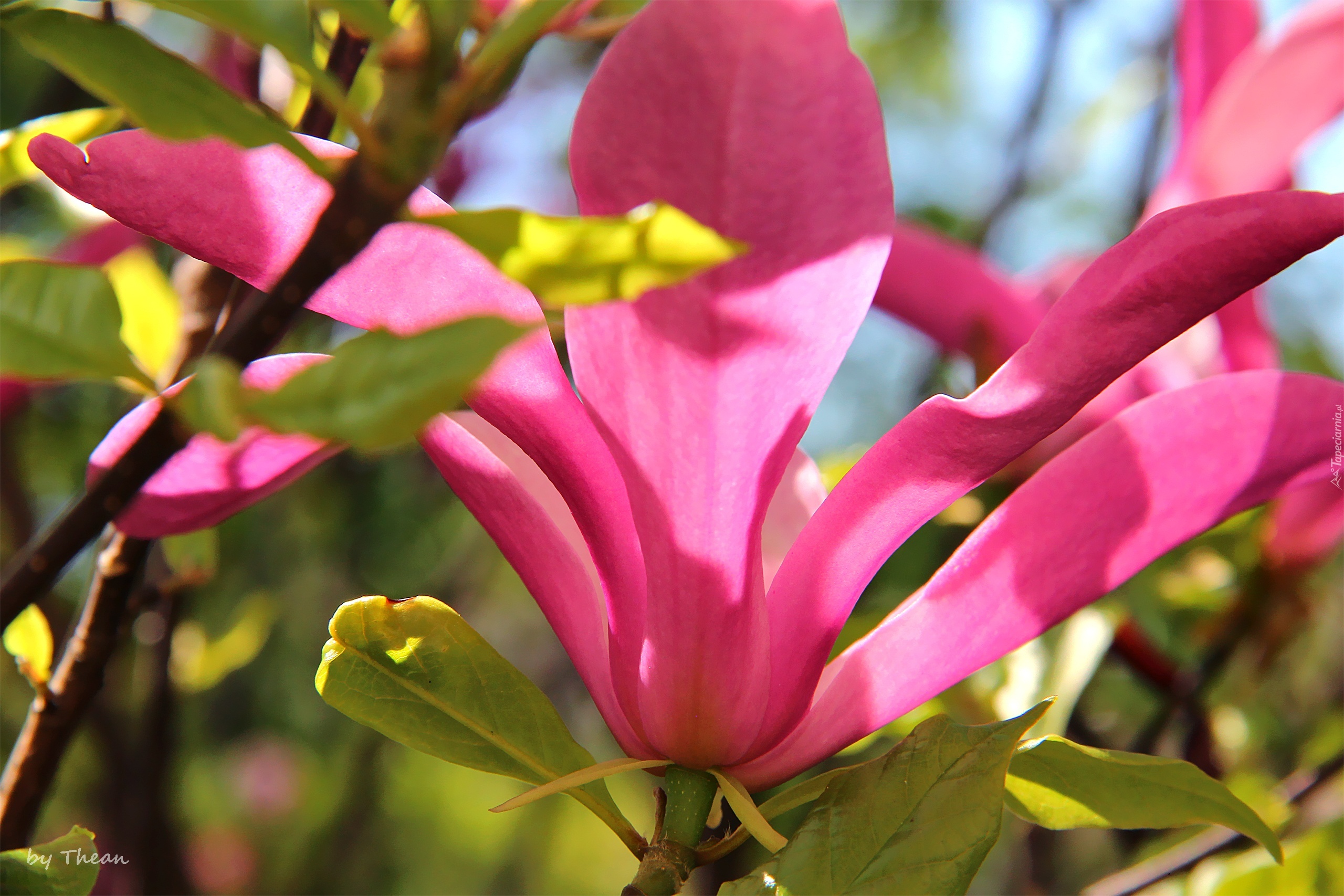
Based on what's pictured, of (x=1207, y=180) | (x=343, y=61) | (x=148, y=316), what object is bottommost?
(x=148, y=316)

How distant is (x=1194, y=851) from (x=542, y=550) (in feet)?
1.88

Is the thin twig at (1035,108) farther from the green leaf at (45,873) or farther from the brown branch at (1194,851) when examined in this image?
the green leaf at (45,873)

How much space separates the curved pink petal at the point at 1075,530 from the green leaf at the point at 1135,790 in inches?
1.6

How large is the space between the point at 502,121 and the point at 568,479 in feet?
4.31

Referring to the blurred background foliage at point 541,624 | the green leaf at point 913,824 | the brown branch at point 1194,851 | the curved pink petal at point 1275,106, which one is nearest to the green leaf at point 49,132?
the blurred background foliage at point 541,624

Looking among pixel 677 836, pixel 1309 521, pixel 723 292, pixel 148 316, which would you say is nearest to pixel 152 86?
pixel 723 292

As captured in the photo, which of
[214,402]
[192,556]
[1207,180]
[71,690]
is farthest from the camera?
[1207,180]

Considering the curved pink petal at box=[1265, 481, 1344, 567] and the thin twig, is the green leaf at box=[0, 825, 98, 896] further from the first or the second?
the thin twig

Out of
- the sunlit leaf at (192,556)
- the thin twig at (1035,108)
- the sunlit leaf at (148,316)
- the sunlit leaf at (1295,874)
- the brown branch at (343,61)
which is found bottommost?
the sunlit leaf at (1295,874)

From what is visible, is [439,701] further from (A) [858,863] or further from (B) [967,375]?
(B) [967,375]

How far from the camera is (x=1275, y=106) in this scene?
0.59m

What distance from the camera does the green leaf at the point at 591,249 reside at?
20 cm

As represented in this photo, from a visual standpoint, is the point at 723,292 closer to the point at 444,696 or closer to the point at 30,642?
the point at 444,696

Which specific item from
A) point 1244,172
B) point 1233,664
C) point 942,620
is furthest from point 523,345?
point 1233,664
